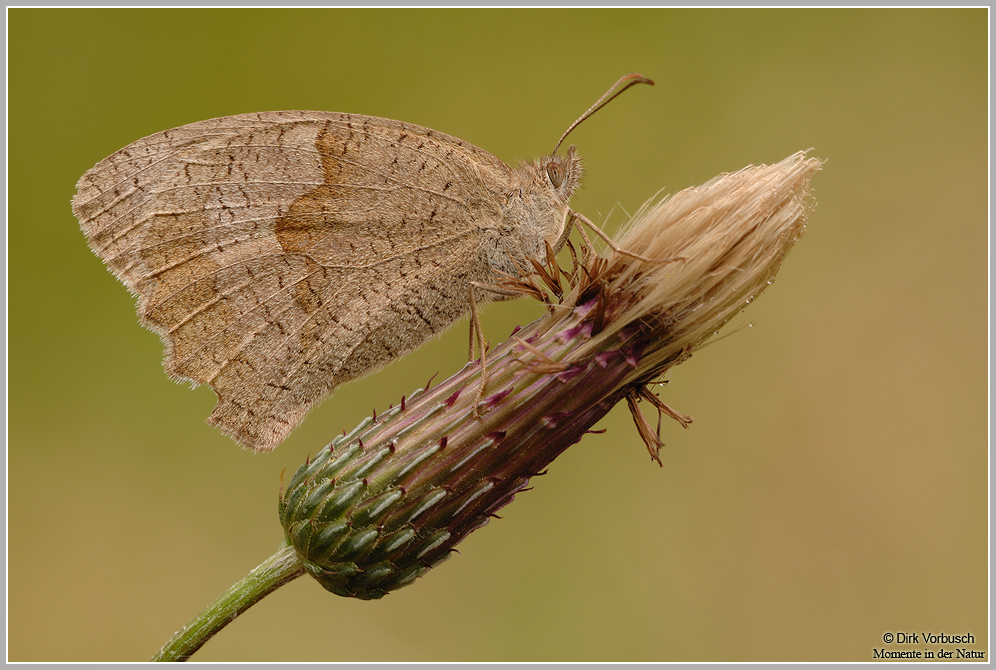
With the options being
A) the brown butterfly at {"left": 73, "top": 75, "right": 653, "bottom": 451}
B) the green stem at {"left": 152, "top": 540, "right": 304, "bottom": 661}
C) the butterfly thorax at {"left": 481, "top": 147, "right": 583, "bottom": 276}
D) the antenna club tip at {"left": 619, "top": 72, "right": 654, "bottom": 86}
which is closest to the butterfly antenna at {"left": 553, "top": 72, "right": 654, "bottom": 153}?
the antenna club tip at {"left": 619, "top": 72, "right": 654, "bottom": 86}

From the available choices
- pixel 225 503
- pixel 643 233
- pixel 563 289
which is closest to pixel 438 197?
pixel 563 289

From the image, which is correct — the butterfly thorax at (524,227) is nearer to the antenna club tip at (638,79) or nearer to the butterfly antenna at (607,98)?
the butterfly antenna at (607,98)

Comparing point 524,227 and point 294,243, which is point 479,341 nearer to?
point 524,227

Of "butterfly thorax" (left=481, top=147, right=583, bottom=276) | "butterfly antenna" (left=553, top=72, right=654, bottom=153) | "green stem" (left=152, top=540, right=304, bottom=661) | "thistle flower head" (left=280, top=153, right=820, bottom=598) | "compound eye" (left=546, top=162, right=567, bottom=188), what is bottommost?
"green stem" (left=152, top=540, right=304, bottom=661)

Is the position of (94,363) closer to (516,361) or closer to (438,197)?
(438,197)

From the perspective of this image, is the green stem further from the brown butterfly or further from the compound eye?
the compound eye

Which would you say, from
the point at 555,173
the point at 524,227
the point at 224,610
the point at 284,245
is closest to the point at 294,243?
the point at 284,245

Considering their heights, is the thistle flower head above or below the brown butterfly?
below
